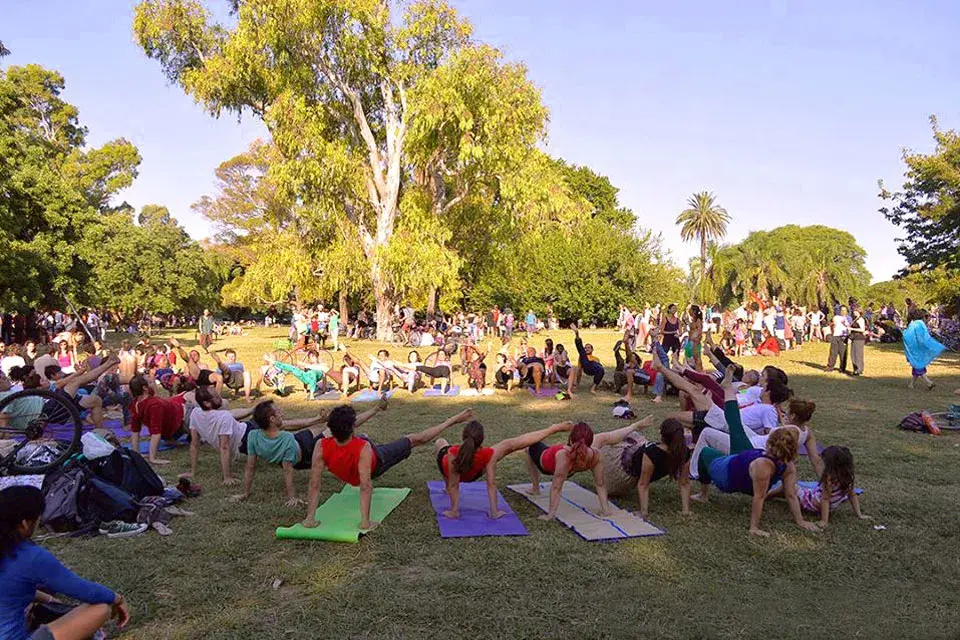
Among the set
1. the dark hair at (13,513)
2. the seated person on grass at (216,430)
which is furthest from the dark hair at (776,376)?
the dark hair at (13,513)

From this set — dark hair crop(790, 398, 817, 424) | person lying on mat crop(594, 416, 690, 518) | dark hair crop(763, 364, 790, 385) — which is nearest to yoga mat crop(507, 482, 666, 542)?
person lying on mat crop(594, 416, 690, 518)

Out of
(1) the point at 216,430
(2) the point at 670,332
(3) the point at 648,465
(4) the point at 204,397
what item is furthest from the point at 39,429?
(2) the point at 670,332

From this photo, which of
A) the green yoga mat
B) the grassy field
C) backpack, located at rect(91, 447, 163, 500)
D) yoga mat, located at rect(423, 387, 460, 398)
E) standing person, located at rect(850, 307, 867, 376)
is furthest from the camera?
standing person, located at rect(850, 307, 867, 376)

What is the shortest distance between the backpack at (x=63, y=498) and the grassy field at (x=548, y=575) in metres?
0.24

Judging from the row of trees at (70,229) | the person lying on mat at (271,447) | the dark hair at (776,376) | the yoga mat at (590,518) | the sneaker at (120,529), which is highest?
the row of trees at (70,229)

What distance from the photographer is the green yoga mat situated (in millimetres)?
5188

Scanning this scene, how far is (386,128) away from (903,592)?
24445 mm

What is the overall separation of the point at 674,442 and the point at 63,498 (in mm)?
4987

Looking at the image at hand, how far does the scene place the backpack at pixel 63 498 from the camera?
527 centimetres

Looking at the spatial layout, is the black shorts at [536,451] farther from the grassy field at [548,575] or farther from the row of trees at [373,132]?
the row of trees at [373,132]

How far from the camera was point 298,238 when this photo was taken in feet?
86.6

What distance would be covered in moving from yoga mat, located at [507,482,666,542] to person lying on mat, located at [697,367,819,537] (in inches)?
29.7

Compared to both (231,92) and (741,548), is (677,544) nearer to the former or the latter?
(741,548)

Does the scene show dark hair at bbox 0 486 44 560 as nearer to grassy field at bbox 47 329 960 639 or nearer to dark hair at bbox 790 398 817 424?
grassy field at bbox 47 329 960 639
